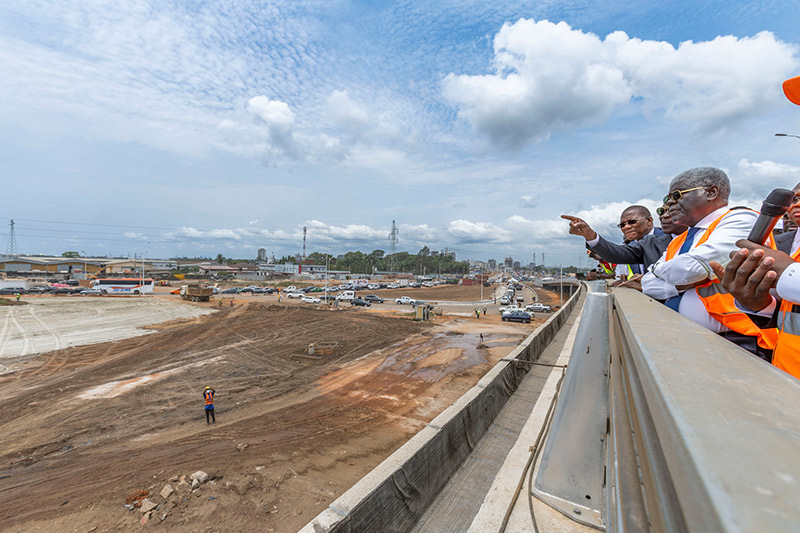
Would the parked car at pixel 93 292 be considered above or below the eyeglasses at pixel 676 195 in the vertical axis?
below

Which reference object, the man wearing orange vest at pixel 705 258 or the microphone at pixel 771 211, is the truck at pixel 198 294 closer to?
the man wearing orange vest at pixel 705 258

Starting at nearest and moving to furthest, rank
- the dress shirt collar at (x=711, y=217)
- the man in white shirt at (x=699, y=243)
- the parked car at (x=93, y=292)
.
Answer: the man in white shirt at (x=699, y=243) → the dress shirt collar at (x=711, y=217) → the parked car at (x=93, y=292)

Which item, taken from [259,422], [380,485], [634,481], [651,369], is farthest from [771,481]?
[259,422]

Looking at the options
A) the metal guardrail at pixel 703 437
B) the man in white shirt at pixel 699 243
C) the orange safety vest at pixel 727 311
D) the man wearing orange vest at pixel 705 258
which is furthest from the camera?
the man in white shirt at pixel 699 243

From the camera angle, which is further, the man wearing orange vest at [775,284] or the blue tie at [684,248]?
the blue tie at [684,248]

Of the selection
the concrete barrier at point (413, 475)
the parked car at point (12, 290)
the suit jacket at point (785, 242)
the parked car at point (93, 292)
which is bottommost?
the parked car at point (93, 292)

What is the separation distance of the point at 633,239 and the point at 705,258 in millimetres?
2862

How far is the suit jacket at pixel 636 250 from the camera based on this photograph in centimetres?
423

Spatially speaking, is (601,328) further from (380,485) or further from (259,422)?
(259,422)

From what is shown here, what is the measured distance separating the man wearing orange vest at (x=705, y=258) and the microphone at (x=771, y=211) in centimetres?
46

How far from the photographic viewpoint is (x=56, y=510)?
645cm

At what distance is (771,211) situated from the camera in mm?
1681

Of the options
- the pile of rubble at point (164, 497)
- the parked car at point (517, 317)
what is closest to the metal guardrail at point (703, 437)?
the pile of rubble at point (164, 497)

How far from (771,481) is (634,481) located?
0.72 metres
